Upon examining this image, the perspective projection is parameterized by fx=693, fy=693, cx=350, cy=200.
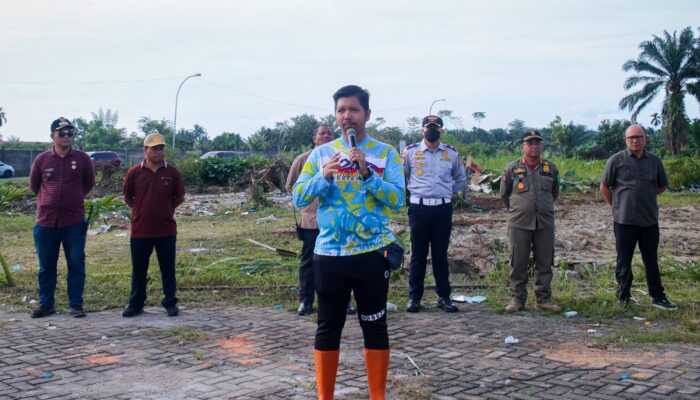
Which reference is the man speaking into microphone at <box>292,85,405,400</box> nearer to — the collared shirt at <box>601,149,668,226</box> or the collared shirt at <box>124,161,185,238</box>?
the collared shirt at <box>124,161,185,238</box>

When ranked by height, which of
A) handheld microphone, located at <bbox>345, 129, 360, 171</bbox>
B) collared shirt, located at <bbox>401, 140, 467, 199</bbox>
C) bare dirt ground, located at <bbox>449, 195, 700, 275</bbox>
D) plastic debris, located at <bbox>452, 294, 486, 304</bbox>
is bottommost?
plastic debris, located at <bbox>452, 294, 486, 304</bbox>

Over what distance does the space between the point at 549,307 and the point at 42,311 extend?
5375 mm

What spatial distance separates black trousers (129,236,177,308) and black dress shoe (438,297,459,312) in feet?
9.43

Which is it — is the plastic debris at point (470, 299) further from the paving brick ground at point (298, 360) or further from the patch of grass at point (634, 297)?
the paving brick ground at point (298, 360)

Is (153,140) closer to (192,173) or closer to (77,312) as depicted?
(77,312)

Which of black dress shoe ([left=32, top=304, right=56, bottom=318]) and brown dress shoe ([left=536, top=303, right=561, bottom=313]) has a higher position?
brown dress shoe ([left=536, top=303, right=561, bottom=313])

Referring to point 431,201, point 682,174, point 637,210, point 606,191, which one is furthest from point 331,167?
point 682,174

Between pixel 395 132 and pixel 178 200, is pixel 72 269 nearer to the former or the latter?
pixel 178 200

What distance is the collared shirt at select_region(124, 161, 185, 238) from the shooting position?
7336 mm

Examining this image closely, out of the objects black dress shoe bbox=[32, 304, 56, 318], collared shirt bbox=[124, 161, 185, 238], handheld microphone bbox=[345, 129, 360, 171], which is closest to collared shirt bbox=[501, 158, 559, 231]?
collared shirt bbox=[124, 161, 185, 238]

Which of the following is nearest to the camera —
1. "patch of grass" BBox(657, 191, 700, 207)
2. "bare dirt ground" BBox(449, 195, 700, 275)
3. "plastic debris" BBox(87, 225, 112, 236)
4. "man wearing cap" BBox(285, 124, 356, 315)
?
"man wearing cap" BBox(285, 124, 356, 315)

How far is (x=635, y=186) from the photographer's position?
748 centimetres

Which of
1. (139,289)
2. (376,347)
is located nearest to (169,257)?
(139,289)

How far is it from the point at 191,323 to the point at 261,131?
201 ft
